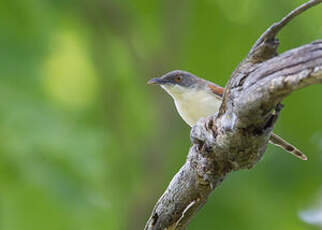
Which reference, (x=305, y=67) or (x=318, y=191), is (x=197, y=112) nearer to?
(x=318, y=191)

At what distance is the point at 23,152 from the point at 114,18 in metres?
3.33

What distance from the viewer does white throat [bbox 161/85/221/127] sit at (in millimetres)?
6094

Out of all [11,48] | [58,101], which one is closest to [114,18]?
[58,101]

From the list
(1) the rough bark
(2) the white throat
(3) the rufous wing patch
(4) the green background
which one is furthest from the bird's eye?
(1) the rough bark

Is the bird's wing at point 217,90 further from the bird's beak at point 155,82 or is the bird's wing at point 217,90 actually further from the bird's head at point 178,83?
the bird's beak at point 155,82

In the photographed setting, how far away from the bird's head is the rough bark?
3.11 meters

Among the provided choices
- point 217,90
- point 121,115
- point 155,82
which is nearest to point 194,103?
point 217,90

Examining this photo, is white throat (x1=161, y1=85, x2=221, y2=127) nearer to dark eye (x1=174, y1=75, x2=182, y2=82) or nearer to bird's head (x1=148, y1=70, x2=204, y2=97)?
bird's head (x1=148, y1=70, x2=204, y2=97)

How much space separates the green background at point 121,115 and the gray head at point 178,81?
1142 mm

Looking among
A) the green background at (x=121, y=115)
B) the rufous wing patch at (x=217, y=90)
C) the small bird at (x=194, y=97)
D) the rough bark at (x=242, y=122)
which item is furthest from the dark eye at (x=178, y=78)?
the rough bark at (x=242, y=122)

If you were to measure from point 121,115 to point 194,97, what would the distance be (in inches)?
107

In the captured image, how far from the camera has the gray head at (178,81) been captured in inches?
260

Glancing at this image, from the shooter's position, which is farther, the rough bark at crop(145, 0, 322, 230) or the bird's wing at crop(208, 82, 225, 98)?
the bird's wing at crop(208, 82, 225, 98)

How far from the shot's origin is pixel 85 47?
9414 millimetres
